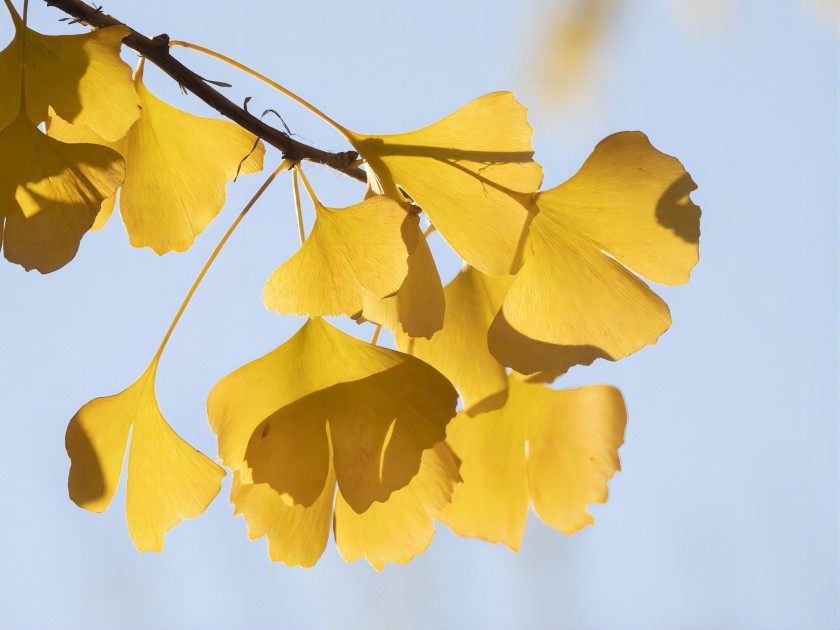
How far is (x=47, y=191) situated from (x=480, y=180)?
0.50 ft

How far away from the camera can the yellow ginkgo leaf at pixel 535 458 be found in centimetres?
38

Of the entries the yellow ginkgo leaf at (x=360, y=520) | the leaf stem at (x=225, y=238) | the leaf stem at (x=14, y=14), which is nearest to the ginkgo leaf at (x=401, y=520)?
the yellow ginkgo leaf at (x=360, y=520)

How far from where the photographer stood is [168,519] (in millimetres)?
330

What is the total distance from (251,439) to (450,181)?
0.41 ft


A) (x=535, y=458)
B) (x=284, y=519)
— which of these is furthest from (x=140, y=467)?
(x=535, y=458)

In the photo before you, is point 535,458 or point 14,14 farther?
point 535,458

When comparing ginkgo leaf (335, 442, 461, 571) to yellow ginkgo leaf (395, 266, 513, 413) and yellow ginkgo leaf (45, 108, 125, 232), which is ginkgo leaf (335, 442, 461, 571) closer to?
yellow ginkgo leaf (395, 266, 513, 413)

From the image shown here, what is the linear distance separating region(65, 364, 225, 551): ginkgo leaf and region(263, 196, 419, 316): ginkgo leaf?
0.09m

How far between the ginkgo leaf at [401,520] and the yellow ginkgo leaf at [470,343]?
52 millimetres

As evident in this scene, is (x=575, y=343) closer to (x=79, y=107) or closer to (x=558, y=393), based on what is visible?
(x=558, y=393)

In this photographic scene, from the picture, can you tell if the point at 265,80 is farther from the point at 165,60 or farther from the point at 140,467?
the point at 140,467

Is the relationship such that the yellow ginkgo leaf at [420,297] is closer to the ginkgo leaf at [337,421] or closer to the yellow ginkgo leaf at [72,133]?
the ginkgo leaf at [337,421]

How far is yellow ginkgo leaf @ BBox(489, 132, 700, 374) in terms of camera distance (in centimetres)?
31

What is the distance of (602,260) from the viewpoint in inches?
12.7
